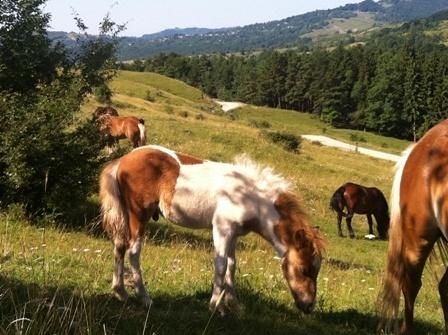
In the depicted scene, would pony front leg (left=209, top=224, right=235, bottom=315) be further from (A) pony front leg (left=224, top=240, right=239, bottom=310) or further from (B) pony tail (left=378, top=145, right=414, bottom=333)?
(B) pony tail (left=378, top=145, right=414, bottom=333)

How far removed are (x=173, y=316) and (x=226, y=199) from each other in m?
1.39

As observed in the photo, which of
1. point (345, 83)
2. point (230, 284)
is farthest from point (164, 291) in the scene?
point (345, 83)

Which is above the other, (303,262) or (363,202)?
(303,262)

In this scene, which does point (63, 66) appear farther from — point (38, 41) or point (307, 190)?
point (307, 190)

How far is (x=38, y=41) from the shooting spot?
11695 millimetres

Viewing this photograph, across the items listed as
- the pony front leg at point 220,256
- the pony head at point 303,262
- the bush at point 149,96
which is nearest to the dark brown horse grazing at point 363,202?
the pony head at point 303,262

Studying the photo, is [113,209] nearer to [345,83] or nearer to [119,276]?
[119,276]

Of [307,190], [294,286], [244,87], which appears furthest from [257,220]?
[244,87]

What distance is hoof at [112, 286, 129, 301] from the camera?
18.6ft

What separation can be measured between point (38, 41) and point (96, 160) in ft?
9.59

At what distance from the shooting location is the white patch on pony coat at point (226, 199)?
589cm

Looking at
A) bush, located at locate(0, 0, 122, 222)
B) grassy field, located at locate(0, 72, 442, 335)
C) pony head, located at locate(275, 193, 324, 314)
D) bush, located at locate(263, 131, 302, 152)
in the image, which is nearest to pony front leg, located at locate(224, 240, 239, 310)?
grassy field, located at locate(0, 72, 442, 335)

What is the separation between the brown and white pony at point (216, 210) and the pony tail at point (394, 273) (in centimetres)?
76

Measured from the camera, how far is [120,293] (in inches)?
226
